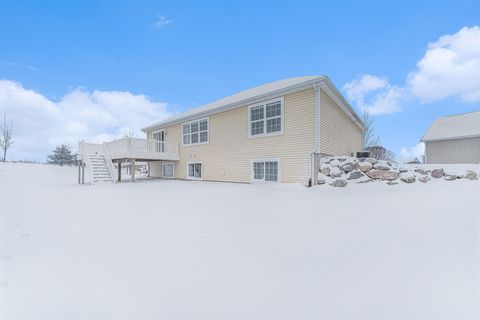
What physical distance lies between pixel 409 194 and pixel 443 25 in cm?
693

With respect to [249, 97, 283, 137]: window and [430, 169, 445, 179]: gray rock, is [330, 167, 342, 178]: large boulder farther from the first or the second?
[430, 169, 445, 179]: gray rock

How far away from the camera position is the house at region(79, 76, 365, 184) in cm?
894

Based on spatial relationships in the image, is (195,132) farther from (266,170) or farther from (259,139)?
(266,170)

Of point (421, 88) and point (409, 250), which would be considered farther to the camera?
point (421, 88)

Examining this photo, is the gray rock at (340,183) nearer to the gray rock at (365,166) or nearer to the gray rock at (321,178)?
the gray rock at (321,178)

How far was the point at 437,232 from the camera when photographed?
334 centimetres

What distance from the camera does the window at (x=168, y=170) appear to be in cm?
1568

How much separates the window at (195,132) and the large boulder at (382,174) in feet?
27.3

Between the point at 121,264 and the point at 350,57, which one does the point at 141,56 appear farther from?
the point at 121,264

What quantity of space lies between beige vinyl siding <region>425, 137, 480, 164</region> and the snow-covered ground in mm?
15420

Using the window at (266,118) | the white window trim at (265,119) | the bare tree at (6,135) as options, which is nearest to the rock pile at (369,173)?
the white window trim at (265,119)

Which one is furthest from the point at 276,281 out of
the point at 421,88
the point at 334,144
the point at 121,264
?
the point at 421,88

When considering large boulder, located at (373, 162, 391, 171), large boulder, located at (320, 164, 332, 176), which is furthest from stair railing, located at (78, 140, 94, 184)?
large boulder, located at (373, 162, 391, 171)

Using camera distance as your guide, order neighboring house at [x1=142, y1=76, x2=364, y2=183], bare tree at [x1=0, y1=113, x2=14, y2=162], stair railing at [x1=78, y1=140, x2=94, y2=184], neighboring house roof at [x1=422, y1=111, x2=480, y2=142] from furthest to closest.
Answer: bare tree at [x1=0, y1=113, x2=14, y2=162] < neighboring house roof at [x1=422, y1=111, x2=480, y2=142] < stair railing at [x1=78, y1=140, x2=94, y2=184] < neighboring house at [x1=142, y1=76, x2=364, y2=183]
